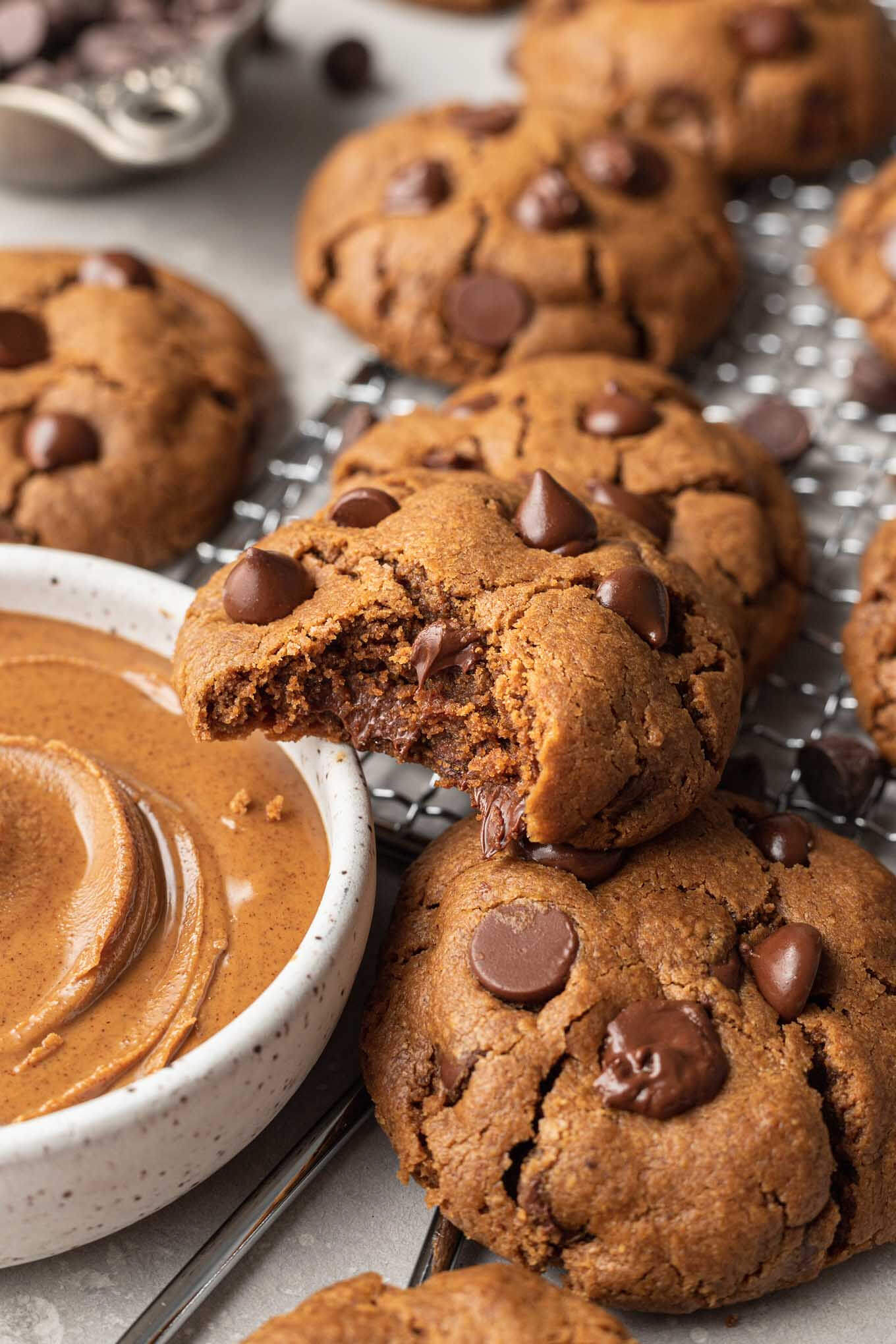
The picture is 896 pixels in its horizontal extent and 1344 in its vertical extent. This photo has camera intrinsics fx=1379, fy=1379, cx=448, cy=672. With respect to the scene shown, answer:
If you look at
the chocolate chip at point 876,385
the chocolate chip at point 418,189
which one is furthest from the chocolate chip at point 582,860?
the chocolate chip at point 418,189

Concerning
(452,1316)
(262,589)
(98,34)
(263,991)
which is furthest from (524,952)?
(98,34)

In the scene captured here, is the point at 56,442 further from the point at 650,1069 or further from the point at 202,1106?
the point at 650,1069

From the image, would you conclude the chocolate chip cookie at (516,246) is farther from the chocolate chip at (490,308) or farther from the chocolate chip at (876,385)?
the chocolate chip at (876,385)

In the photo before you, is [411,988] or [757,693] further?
[757,693]

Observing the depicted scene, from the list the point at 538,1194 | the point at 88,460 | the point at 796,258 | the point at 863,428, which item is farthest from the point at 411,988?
the point at 796,258

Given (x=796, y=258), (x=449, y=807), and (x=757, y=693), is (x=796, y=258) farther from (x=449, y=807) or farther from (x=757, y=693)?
(x=449, y=807)
